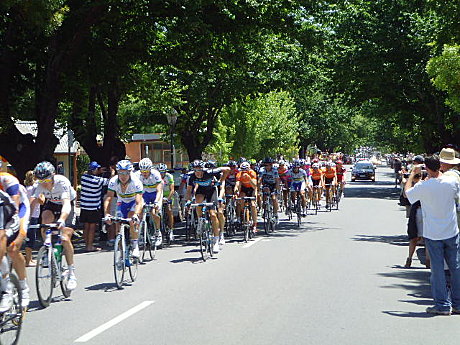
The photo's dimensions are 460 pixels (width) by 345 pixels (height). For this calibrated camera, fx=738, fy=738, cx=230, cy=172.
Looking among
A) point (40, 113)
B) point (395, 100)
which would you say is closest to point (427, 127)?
point (395, 100)

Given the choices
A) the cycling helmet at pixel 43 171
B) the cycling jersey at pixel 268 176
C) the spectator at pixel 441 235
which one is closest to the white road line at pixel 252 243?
the cycling jersey at pixel 268 176

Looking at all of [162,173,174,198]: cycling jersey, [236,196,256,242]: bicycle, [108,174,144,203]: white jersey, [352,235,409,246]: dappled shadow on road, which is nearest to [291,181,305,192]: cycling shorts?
[352,235,409,246]: dappled shadow on road

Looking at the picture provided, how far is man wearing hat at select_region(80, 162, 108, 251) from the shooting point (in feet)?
54.1

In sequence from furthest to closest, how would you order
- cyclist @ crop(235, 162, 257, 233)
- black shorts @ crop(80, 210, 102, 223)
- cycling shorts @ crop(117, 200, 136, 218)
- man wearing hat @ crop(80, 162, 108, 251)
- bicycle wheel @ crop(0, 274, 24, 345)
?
1. cyclist @ crop(235, 162, 257, 233)
2. man wearing hat @ crop(80, 162, 108, 251)
3. black shorts @ crop(80, 210, 102, 223)
4. cycling shorts @ crop(117, 200, 136, 218)
5. bicycle wheel @ crop(0, 274, 24, 345)

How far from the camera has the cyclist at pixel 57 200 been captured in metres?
9.88

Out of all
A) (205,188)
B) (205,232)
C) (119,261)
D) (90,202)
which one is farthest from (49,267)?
(90,202)

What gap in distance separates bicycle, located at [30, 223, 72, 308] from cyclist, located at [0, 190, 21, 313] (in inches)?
87.2

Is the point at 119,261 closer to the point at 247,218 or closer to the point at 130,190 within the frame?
the point at 130,190

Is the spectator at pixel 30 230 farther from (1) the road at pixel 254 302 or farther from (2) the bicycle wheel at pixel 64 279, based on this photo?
(2) the bicycle wheel at pixel 64 279

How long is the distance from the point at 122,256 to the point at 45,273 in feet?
5.38

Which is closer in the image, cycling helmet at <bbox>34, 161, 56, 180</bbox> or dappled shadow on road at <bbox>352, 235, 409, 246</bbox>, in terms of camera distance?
cycling helmet at <bbox>34, 161, 56, 180</bbox>

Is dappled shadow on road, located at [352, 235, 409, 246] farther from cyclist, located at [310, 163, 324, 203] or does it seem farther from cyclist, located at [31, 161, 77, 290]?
cyclist, located at [31, 161, 77, 290]

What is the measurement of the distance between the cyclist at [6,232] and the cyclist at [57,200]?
7.98 ft

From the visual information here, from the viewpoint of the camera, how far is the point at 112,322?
8.35 metres
